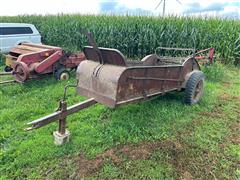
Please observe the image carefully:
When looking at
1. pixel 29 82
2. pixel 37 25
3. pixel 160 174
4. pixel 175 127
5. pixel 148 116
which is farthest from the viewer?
pixel 37 25

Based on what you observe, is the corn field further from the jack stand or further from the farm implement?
the jack stand

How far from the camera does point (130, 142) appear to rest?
12.7 feet

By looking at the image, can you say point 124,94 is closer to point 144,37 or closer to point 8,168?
point 8,168

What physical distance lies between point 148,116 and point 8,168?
8.31 feet

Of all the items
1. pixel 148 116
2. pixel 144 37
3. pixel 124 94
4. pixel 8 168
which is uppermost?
pixel 144 37

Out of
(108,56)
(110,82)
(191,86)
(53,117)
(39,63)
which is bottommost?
(53,117)

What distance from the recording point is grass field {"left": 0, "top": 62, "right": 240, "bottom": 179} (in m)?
3.27

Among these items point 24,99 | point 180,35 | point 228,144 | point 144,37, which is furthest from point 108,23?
point 228,144

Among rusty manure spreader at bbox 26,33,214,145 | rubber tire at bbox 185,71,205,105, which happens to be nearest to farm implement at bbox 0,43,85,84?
rusty manure spreader at bbox 26,33,214,145

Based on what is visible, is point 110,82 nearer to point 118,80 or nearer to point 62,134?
point 118,80

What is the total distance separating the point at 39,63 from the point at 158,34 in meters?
5.49

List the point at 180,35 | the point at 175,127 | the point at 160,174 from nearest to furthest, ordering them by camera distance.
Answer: the point at 160,174 → the point at 175,127 → the point at 180,35

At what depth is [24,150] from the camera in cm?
368

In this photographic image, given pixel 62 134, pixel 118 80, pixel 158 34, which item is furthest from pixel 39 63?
pixel 158 34
